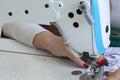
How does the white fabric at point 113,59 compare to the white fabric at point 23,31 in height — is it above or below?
below

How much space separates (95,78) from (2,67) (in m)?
0.40

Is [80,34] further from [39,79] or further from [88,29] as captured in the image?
[39,79]

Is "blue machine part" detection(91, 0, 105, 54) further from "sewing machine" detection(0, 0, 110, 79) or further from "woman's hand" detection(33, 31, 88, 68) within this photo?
"woman's hand" detection(33, 31, 88, 68)

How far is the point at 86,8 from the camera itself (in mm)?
1131

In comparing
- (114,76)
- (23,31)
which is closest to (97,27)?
(114,76)

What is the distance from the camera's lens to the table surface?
4.20 feet

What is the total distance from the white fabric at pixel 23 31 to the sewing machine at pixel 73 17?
258 mm

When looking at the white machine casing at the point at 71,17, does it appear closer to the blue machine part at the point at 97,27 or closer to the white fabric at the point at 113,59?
the blue machine part at the point at 97,27

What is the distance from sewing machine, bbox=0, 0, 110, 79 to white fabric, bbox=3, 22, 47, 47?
0.26 meters

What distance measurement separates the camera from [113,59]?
1411 millimetres

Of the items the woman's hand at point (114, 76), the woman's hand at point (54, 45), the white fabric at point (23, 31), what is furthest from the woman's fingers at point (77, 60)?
the white fabric at point (23, 31)

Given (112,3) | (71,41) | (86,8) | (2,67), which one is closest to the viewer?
(86,8)

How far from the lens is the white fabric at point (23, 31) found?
4.93 feet

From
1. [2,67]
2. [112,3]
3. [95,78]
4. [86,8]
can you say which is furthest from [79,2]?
[112,3]
